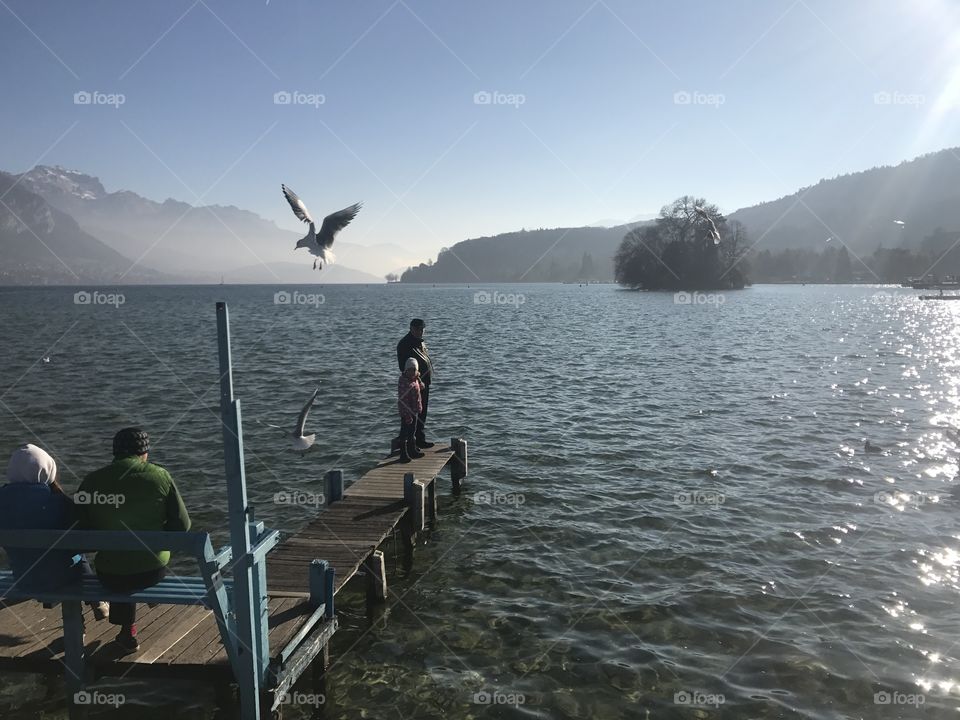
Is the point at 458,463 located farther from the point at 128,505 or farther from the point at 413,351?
the point at 128,505

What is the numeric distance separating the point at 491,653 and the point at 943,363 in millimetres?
42957

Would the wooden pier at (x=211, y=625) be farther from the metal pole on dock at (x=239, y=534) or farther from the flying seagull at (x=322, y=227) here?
the flying seagull at (x=322, y=227)

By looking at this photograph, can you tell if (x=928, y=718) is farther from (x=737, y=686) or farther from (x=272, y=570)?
(x=272, y=570)

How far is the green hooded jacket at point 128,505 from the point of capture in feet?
20.9

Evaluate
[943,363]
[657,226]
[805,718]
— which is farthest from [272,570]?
[657,226]

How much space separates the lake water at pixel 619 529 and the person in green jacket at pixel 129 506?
7.81 feet

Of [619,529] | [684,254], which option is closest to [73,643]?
[619,529]

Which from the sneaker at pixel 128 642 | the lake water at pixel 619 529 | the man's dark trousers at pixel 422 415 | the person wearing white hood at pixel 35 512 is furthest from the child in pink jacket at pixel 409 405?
the person wearing white hood at pixel 35 512

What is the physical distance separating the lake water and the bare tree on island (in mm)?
109162

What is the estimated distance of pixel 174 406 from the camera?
25922 mm

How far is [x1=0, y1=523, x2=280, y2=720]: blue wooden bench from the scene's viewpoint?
6.14m

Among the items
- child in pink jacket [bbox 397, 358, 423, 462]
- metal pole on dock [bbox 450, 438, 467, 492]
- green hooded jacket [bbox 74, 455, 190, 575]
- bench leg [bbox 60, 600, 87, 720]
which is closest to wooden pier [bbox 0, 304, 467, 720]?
bench leg [bbox 60, 600, 87, 720]

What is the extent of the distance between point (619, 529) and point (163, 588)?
949cm

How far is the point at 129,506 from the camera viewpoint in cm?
639
